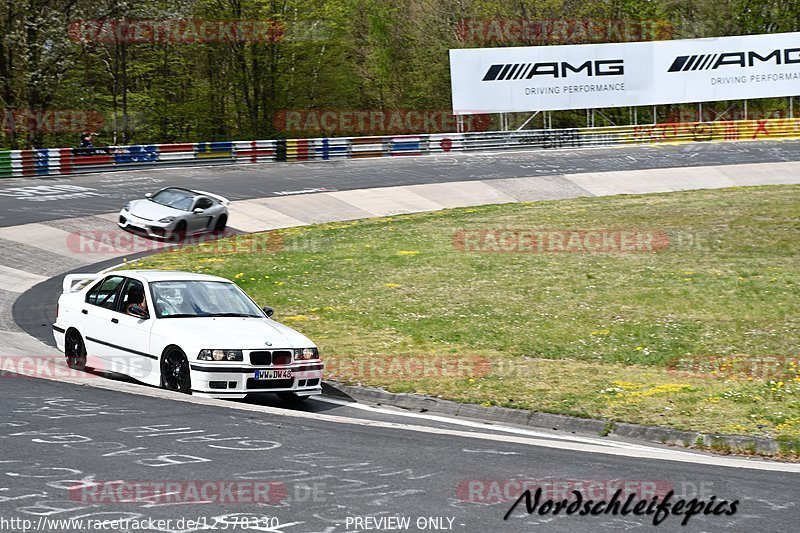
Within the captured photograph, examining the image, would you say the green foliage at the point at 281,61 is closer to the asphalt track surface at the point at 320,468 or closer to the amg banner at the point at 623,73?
the amg banner at the point at 623,73

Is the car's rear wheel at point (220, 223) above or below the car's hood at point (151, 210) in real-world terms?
below

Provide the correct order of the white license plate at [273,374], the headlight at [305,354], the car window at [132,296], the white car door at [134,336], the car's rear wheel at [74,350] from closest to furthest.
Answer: the white license plate at [273,374] → the headlight at [305,354] → the white car door at [134,336] → the car window at [132,296] → the car's rear wheel at [74,350]

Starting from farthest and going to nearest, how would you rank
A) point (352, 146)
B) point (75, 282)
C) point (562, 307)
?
point (352, 146)
point (562, 307)
point (75, 282)

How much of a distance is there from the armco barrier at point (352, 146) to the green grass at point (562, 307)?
13.3 m

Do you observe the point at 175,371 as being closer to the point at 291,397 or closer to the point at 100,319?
the point at 291,397

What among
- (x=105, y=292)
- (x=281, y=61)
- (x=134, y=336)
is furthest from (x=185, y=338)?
(x=281, y=61)

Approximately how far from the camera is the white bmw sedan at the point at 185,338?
11.0 m

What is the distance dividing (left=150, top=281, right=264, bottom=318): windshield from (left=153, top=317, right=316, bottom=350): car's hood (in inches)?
9.5

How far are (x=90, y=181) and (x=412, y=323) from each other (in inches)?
928

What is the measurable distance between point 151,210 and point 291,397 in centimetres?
1623

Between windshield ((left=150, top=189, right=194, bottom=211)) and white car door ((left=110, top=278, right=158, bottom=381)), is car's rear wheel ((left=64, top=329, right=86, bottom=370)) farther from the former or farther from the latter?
windshield ((left=150, top=189, right=194, bottom=211))

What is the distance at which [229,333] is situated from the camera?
1130cm

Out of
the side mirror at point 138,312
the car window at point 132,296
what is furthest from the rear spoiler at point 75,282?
the side mirror at point 138,312

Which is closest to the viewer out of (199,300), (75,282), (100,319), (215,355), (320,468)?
(320,468)
